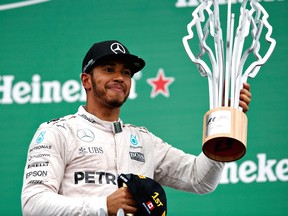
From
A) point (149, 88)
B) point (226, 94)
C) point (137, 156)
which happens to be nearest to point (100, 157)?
point (137, 156)

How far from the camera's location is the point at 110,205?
14.7 feet

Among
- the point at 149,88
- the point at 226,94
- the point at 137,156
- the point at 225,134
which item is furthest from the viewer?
the point at 149,88

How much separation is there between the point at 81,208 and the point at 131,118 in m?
1.73

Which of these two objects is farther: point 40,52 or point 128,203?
point 40,52

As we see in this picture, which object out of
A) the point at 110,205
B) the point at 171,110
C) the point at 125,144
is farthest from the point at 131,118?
the point at 110,205

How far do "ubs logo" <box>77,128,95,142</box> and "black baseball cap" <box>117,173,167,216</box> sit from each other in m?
0.32

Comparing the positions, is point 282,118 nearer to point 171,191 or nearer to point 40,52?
point 171,191

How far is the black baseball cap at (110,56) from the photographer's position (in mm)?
4816

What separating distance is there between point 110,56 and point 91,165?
42cm

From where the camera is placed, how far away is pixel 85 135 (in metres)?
4.79

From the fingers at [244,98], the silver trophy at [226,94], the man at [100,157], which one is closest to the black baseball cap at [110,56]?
the man at [100,157]

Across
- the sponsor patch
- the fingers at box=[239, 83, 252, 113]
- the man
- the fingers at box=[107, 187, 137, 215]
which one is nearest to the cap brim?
the man

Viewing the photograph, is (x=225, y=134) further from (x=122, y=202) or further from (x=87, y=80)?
(x=87, y=80)

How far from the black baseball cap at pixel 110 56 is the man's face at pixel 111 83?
2cm
